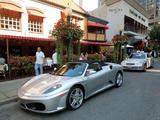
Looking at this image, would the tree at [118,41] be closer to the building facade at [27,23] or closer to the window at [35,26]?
the building facade at [27,23]

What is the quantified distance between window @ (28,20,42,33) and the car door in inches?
338

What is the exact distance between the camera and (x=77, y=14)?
1384 cm

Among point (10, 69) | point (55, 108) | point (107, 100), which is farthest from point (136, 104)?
point (10, 69)

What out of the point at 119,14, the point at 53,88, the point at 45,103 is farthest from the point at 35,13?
the point at 119,14

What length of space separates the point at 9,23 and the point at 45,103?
9.41m

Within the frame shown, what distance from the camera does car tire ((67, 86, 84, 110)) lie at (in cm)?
308

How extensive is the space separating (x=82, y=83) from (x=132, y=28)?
24483 millimetres

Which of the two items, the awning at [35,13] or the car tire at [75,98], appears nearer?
the car tire at [75,98]

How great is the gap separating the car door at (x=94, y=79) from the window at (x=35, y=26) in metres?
8.60

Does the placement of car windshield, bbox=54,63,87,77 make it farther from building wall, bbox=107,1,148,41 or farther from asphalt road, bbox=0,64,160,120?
building wall, bbox=107,1,148,41

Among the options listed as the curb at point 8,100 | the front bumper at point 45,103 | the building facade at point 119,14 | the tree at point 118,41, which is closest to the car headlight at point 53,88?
the front bumper at point 45,103

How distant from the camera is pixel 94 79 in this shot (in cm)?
390

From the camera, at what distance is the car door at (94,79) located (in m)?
3.69

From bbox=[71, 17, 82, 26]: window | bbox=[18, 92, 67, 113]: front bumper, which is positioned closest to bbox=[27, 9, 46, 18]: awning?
bbox=[71, 17, 82, 26]: window
